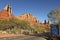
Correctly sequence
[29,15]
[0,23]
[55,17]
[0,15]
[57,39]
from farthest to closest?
1. [29,15]
2. [0,15]
3. [0,23]
4. [55,17]
5. [57,39]

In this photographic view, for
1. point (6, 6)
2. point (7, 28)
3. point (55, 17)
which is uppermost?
point (6, 6)

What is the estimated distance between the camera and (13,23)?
70625mm

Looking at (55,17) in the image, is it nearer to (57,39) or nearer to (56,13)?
(56,13)

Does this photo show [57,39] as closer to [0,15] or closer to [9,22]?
[9,22]

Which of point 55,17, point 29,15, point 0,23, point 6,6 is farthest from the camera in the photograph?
point 29,15

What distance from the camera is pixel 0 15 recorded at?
314 feet

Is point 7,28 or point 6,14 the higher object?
point 6,14

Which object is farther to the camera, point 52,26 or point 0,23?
point 0,23

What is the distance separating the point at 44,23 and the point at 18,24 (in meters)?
74.6

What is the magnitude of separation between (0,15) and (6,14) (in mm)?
4151

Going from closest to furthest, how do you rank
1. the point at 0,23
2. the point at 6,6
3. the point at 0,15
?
1. the point at 0,23
2. the point at 0,15
3. the point at 6,6

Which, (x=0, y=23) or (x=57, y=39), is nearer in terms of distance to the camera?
(x=57, y=39)

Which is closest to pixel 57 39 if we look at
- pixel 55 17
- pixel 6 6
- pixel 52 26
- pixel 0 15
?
pixel 52 26

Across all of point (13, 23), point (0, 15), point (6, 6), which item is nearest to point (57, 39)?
point (13, 23)
